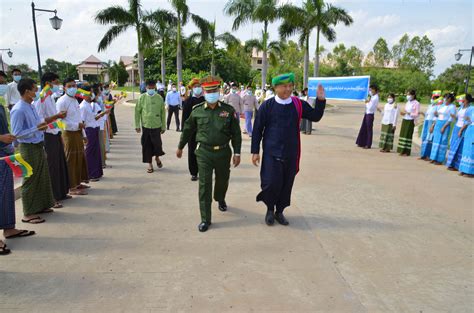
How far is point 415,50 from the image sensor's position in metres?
66.1

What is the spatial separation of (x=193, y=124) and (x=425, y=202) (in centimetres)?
405

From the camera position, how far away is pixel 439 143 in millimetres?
8945

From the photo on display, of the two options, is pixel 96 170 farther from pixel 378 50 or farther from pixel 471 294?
pixel 378 50

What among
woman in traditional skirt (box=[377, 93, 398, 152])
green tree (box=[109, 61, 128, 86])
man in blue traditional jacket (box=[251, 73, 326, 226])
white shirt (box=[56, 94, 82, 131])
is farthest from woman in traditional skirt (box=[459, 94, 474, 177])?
green tree (box=[109, 61, 128, 86])

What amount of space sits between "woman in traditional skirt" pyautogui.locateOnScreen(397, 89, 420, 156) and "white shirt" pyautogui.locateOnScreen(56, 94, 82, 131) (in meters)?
8.48

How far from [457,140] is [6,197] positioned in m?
8.91

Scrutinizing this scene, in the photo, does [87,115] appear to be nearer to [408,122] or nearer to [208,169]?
[208,169]

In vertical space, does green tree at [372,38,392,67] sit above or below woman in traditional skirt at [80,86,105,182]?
above

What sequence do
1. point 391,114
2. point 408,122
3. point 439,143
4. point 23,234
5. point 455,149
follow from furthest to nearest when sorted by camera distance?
point 391,114 → point 408,122 → point 439,143 → point 455,149 → point 23,234

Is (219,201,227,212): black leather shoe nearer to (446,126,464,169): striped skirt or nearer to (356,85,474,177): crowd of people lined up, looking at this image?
(356,85,474,177): crowd of people lined up

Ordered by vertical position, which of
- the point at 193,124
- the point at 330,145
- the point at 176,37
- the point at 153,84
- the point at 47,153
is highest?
the point at 176,37

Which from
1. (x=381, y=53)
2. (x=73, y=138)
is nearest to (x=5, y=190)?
(x=73, y=138)

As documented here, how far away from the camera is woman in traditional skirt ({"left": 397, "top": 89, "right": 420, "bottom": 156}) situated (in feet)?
32.3

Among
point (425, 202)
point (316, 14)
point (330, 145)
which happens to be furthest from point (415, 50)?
point (425, 202)
